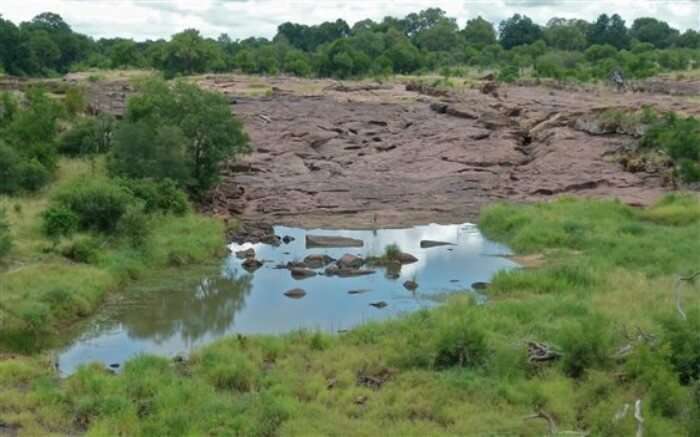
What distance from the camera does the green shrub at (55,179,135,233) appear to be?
24.5 m

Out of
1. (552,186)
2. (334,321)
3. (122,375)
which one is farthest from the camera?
(552,186)

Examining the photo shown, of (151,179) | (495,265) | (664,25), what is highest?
(664,25)

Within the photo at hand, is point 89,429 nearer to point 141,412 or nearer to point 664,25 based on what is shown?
point 141,412

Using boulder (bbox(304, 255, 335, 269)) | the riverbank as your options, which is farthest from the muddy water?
the riverbank

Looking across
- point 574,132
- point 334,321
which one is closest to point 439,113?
point 574,132

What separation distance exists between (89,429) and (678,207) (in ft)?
73.8

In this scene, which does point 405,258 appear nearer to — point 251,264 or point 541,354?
point 251,264

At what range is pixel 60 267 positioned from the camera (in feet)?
69.8

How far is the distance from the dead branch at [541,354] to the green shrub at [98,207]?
1327cm

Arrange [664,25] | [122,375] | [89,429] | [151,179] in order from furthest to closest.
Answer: [664,25], [151,179], [122,375], [89,429]

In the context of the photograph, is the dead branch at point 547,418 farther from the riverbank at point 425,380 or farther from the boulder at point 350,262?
the boulder at point 350,262

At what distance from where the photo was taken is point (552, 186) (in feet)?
119

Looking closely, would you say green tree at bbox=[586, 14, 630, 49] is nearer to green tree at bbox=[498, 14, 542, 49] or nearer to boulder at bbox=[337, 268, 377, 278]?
green tree at bbox=[498, 14, 542, 49]

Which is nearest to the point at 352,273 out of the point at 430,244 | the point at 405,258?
the point at 405,258
